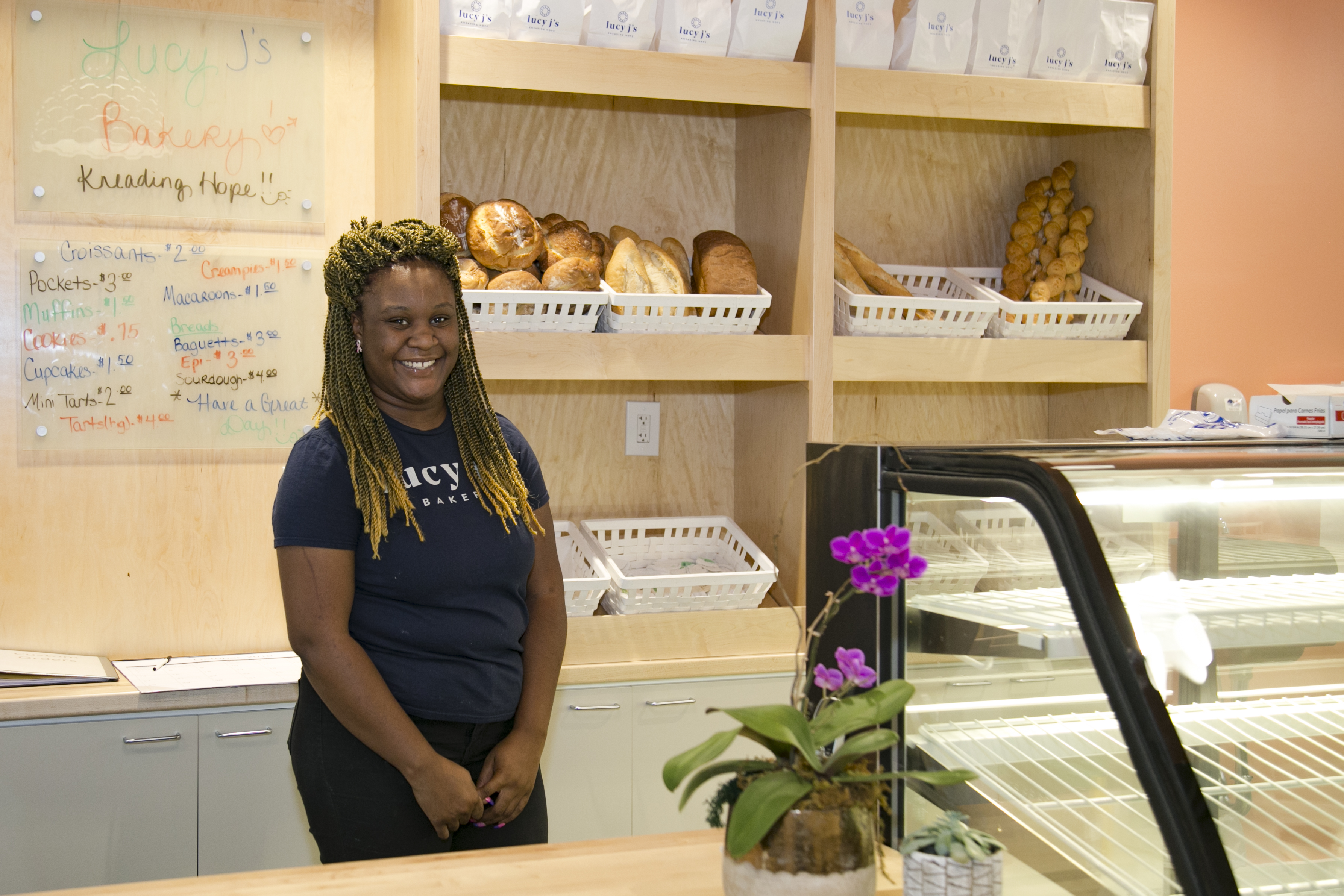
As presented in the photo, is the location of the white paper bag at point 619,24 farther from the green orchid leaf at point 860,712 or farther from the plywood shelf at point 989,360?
the green orchid leaf at point 860,712

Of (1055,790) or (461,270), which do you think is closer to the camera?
(1055,790)

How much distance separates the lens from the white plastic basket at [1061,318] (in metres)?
2.44

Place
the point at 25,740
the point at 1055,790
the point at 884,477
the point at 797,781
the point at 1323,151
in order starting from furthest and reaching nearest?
the point at 1323,151 < the point at 25,740 < the point at 884,477 < the point at 1055,790 < the point at 797,781

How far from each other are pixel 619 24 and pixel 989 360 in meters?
1.01

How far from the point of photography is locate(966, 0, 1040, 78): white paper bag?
2.39 m

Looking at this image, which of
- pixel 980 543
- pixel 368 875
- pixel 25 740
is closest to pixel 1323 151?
pixel 980 543

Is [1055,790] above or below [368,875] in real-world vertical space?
above

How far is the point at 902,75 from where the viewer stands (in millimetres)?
2342

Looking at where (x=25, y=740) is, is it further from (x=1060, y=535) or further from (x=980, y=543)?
(x=1060, y=535)

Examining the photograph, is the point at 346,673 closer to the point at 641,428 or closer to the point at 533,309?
the point at 533,309

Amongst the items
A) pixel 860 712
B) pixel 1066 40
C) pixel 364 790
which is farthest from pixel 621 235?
pixel 860 712

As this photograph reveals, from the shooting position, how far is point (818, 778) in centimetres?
82

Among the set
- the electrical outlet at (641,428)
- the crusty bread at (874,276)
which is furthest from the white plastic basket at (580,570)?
the crusty bread at (874,276)

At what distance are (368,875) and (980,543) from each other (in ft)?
2.15
